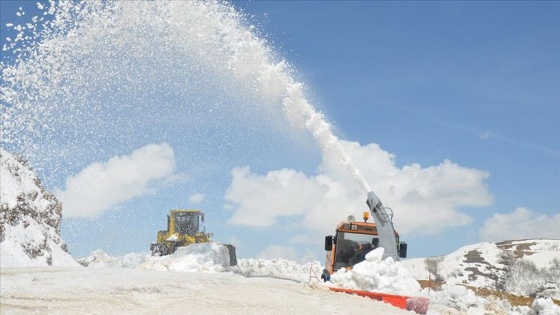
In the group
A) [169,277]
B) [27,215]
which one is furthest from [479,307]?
[27,215]

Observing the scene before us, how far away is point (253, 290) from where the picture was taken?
1317cm

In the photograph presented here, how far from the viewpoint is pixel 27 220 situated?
72.5 ft

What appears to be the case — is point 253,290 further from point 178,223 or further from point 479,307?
point 178,223

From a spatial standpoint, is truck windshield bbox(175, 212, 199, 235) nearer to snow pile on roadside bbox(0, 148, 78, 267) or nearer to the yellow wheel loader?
the yellow wheel loader

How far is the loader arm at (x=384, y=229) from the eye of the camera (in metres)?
16.2

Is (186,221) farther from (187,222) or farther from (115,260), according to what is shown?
(115,260)

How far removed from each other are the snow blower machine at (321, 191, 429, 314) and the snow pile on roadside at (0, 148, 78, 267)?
32.8 ft

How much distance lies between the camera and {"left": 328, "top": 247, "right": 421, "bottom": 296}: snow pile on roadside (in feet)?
47.7

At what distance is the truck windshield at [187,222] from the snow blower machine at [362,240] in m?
20.4

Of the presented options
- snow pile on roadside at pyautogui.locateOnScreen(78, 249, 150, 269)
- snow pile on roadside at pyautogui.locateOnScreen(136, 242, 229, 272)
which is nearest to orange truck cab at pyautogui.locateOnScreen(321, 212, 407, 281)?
snow pile on roadside at pyautogui.locateOnScreen(136, 242, 229, 272)

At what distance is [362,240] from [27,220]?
13006mm

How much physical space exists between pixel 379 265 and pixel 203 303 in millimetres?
5228

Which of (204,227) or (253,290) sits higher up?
(204,227)

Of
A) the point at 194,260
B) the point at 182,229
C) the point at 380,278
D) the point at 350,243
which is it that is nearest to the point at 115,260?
the point at 182,229
